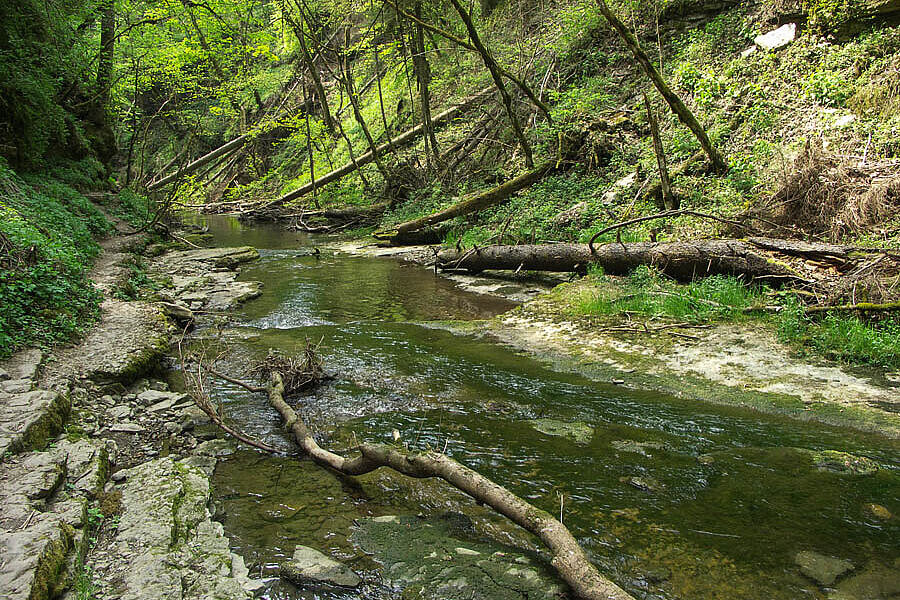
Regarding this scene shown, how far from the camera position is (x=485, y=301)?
8.74 m

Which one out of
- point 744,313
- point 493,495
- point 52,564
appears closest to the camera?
point 52,564

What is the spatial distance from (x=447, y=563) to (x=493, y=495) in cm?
42

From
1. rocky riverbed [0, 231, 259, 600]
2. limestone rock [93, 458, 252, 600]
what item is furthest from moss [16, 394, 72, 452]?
limestone rock [93, 458, 252, 600]

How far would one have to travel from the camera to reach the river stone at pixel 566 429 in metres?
4.09

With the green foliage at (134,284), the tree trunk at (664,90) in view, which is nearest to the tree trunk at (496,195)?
the tree trunk at (664,90)

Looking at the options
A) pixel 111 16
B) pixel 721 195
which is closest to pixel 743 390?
pixel 721 195

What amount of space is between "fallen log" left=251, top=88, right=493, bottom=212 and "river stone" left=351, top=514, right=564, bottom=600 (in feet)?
53.8

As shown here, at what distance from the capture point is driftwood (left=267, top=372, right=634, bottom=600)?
2.30m

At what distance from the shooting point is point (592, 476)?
A: 3541 mm

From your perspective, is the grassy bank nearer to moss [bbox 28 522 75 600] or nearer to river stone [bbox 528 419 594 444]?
moss [bbox 28 522 75 600]

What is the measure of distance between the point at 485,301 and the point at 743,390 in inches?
183

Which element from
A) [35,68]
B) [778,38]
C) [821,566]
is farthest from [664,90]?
[35,68]

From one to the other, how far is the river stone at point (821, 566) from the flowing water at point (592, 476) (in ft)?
0.15

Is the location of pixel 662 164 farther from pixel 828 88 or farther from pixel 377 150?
pixel 377 150
